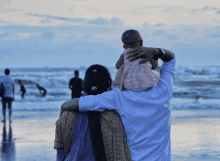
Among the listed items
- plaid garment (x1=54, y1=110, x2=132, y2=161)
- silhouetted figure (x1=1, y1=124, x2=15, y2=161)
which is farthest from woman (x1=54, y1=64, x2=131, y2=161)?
silhouetted figure (x1=1, y1=124, x2=15, y2=161)

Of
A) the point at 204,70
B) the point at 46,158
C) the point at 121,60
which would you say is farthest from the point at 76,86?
the point at 204,70

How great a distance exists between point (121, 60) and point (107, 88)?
21 centimetres

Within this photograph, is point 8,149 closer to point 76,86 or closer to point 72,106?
point 72,106

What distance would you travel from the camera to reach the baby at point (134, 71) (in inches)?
85.0

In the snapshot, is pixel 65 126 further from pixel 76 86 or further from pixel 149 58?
pixel 76 86

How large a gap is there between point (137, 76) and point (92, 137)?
1.55 feet

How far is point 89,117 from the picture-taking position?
2156mm

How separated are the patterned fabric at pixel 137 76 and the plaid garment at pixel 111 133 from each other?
0.21m

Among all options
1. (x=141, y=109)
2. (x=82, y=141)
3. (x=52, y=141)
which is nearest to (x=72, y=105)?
(x=82, y=141)

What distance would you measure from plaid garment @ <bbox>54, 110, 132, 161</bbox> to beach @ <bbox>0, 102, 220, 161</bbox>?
14.7ft

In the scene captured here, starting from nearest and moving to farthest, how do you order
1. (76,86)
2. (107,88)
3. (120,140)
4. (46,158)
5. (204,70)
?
(120,140), (107,88), (46,158), (76,86), (204,70)

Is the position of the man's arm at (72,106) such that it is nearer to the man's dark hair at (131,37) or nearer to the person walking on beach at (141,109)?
the person walking on beach at (141,109)

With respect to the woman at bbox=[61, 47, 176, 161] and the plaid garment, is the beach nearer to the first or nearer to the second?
the woman at bbox=[61, 47, 176, 161]

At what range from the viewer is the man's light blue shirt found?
213cm
